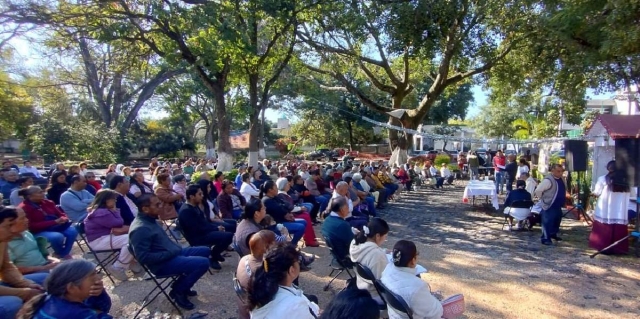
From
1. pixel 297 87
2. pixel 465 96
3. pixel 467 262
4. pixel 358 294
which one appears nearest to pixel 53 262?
pixel 358 294

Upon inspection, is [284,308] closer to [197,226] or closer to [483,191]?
[197,226]

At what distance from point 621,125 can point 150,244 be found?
9148 mm

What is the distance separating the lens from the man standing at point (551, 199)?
690 cm

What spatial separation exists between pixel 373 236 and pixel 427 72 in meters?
17.9

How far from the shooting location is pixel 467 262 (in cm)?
607

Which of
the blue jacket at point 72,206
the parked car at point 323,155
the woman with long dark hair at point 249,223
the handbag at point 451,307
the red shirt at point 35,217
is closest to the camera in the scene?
the handbag at point 451,307

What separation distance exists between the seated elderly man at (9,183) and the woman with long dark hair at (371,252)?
7.20m

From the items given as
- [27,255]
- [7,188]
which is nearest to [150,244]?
[27,255]

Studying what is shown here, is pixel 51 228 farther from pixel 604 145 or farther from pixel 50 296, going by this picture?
pixel 604 145

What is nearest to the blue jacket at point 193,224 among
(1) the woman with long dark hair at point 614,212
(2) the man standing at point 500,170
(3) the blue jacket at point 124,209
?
(3) the blue jacket at point 124,209

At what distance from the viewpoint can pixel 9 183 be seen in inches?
302

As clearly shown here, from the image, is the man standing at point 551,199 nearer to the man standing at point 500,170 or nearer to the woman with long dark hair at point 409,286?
the woman with long dark hair at point 409,286

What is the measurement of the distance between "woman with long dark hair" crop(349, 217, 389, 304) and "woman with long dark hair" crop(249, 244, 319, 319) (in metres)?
1.12

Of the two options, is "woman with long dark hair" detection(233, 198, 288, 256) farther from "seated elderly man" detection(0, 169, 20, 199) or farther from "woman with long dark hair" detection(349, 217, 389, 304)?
"seated elderly man" detection(0, 169, 20, 199)
